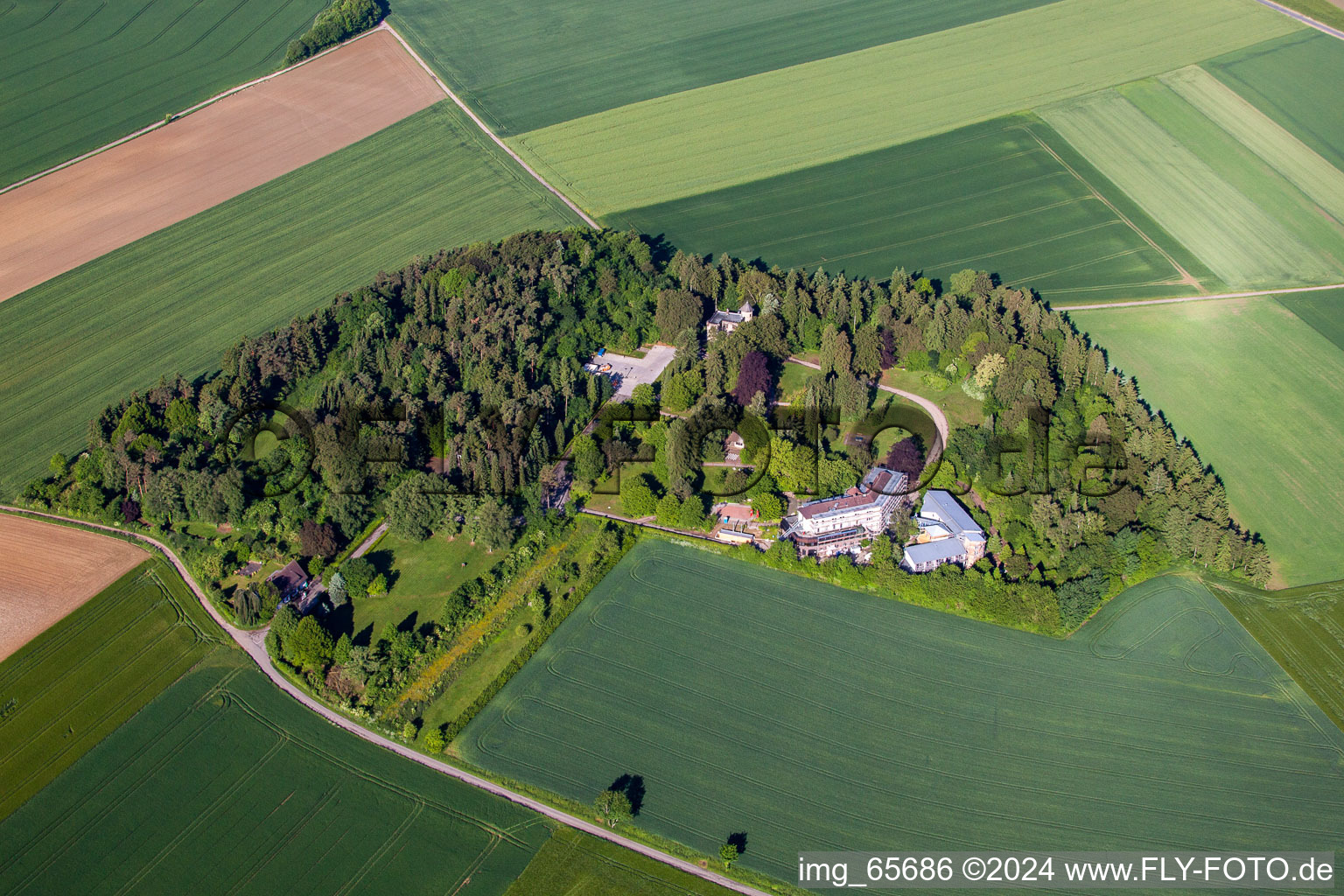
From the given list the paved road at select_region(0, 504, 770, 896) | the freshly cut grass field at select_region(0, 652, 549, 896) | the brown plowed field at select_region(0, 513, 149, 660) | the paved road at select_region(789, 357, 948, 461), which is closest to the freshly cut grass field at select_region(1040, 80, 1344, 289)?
the paved road at select_region(789, 357, 948, 461)

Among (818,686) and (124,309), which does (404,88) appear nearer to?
(124,309)

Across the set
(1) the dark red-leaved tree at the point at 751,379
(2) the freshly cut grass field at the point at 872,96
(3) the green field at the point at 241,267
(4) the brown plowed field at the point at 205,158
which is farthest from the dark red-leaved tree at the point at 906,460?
(4) the brown plowed field at the point at 205,158

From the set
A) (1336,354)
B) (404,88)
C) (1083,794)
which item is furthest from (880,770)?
(404,88)

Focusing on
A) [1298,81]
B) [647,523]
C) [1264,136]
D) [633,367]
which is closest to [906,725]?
[647,523]

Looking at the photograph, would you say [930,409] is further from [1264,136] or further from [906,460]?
[1264,136]

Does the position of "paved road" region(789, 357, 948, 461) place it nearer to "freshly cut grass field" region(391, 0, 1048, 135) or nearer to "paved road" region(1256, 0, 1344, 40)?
"freshly cut grass field" region(391, 0, 1048, 135)
